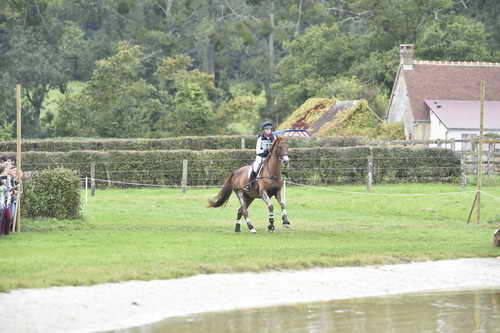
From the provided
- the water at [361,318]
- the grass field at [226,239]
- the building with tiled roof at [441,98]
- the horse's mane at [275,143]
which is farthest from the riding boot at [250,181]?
the building with tiled roof at [441,98]

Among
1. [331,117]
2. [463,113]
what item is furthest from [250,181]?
[331,117]

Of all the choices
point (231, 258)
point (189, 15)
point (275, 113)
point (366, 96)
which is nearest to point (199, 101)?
point (366, 96)

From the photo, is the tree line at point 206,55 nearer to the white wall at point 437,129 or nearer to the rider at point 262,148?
the white wall at point 437,129

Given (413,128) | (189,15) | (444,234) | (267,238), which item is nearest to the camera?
(267,238)

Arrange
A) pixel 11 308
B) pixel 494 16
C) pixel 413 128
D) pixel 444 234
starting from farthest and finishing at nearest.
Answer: pixel 494 16, pixel 413 128, pixel 444 234, pixel 11 308

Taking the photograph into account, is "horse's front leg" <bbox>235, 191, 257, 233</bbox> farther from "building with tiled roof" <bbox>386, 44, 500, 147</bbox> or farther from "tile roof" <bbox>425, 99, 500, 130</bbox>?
"tile roof" <bbox>425, 99, 500, 130</bbox>

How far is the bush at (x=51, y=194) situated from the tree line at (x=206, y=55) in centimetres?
4546

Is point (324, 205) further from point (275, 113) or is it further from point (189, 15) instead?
point (189, 15)

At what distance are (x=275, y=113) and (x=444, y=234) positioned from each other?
65.3 metres

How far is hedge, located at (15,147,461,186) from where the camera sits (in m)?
41.6

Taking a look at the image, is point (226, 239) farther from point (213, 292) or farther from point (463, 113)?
point (463, 113)

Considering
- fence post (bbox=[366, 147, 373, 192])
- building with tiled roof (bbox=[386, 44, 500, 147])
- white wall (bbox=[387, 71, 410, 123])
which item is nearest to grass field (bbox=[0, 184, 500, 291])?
fence post (bbox=[366, 147, 373, 192])

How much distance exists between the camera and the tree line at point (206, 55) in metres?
75.4

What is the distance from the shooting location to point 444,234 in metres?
25.4
